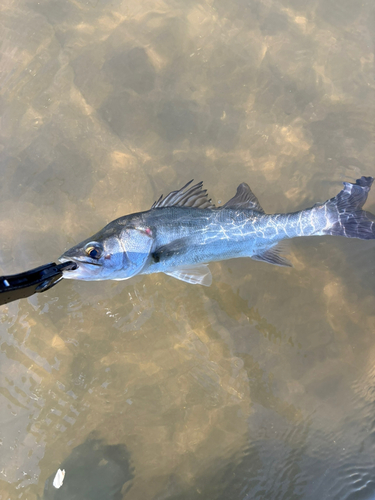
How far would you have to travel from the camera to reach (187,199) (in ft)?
14.2

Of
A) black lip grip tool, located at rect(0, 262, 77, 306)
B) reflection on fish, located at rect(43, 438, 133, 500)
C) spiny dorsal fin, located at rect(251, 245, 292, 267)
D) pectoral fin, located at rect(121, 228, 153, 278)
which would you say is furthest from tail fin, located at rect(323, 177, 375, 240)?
reflection on fish, located at rect(43, 438, 133, 500)

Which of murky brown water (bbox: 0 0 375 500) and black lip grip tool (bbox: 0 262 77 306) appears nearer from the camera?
black lip grip tool (bbox: 0 262 77 306)

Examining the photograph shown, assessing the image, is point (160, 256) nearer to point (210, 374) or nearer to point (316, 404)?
point (210, 374)

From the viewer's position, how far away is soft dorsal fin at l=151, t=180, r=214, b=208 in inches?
169

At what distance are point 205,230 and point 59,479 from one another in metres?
4.22

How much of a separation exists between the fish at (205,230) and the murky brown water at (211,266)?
1050 mm

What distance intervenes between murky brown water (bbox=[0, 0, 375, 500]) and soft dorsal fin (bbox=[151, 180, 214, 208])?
1.27 metres

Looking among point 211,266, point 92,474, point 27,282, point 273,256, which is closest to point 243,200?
point 273,256

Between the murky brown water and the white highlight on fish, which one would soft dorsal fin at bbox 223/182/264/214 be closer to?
the murky brown water

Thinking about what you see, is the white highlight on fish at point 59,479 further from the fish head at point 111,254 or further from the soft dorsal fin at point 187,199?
the soft dorsal fin at point 187,199

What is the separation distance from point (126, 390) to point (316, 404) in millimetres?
2886

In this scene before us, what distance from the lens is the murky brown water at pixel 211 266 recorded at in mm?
5012

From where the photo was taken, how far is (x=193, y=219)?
4266mm

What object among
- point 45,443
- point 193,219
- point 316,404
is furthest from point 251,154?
point 45,443
